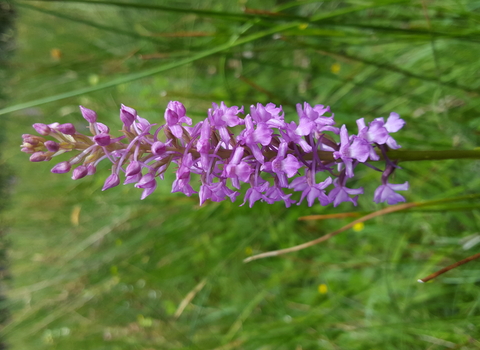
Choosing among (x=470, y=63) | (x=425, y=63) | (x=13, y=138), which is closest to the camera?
(x=470, y=63)

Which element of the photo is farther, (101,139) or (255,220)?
(255,220)

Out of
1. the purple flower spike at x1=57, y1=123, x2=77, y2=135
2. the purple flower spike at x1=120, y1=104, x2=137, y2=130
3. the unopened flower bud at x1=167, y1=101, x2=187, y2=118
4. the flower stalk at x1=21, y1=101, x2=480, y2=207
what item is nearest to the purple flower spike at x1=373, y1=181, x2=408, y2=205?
the flower stalk at x1=21, y1=101, x2=480, y2=207

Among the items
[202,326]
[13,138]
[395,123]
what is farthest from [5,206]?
[395,123]

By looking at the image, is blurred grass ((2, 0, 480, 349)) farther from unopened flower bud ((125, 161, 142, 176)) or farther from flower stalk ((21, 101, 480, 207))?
unopened flower bud ((125, 161, 142, 176))

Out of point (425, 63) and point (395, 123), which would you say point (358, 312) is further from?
point (395, 123)

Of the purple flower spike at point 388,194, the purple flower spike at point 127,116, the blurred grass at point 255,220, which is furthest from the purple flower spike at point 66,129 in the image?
the purple flower spike at point 388,194

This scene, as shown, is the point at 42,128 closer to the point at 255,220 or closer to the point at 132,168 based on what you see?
the point at 132,168

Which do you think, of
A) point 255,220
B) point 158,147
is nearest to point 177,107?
point 158,147
